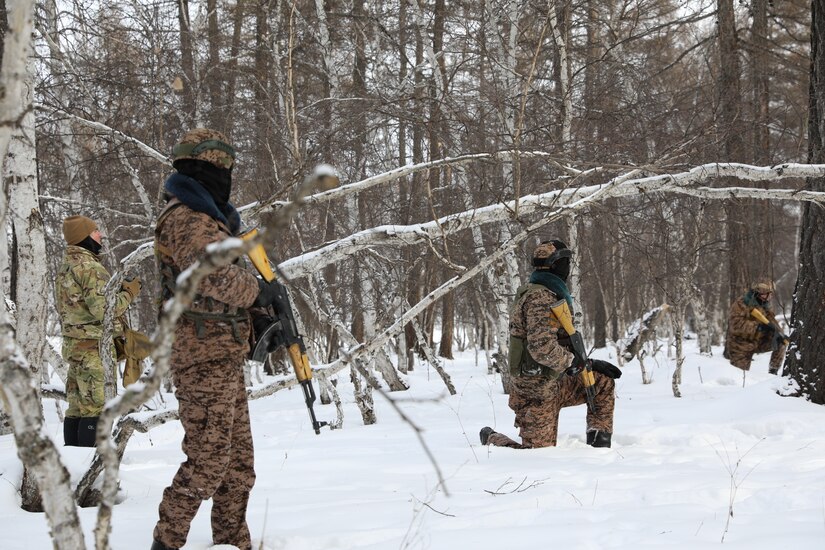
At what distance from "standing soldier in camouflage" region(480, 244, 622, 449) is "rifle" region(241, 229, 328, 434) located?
2.36 metres

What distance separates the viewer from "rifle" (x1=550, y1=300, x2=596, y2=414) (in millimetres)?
4766

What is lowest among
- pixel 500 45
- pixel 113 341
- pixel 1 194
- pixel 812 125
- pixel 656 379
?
pixel 656 379

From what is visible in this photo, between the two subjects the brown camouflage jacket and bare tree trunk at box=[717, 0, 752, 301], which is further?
the brown camouflage jacket

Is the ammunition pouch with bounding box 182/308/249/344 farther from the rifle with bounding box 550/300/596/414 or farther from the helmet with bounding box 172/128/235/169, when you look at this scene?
the rifle with bounding box 550/300/596/414

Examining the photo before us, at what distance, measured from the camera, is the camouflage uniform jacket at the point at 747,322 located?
10266 mm

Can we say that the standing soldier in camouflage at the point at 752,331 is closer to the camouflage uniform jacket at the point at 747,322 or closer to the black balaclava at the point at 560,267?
the camouflage uniform jacket at the point at 747,322

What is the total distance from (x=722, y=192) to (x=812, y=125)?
268 cm

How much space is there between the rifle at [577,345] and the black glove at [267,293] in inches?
99.3

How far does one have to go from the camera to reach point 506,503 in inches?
130

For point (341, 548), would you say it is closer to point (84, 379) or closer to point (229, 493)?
point (229, 493)

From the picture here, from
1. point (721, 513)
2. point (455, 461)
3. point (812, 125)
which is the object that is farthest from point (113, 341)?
point (812, 125)

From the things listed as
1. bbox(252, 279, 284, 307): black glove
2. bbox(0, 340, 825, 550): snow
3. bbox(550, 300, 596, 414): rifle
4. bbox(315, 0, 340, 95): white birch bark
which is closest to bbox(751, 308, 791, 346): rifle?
bbox(0, 340, 825, 550): snow

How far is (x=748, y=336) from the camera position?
1030cm

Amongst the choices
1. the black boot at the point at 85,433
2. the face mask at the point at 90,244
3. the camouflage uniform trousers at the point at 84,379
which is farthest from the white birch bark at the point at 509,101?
the black boot at the point at 85,433
